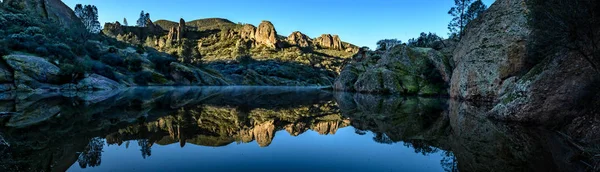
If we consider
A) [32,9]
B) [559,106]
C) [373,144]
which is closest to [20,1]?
[32,9]

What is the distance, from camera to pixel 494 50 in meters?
30.8

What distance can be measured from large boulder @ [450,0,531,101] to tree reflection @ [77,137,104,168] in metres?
30.1

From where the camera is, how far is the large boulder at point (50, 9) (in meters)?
90.9

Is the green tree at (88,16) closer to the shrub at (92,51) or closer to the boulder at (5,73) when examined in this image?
the shrub at (92,51)

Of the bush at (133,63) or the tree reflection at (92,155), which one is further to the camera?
the bush at (133,63)

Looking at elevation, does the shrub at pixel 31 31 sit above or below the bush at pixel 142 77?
above

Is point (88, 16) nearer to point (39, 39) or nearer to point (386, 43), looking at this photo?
point (39, 39)

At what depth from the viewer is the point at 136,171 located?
7922 millimetres

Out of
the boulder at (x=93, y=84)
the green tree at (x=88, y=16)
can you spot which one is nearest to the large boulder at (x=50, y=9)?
the green tree at (x=88, y=16)

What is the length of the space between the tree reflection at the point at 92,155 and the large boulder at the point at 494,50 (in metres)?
30.1

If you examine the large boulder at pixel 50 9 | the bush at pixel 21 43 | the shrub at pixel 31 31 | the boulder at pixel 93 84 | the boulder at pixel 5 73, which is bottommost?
the boulder at pixel 93 84

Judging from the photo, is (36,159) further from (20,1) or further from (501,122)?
(20,1)

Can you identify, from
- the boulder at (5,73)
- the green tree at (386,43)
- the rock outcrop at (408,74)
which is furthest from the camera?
the green tree at (386,43)

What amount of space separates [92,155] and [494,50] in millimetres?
33812
